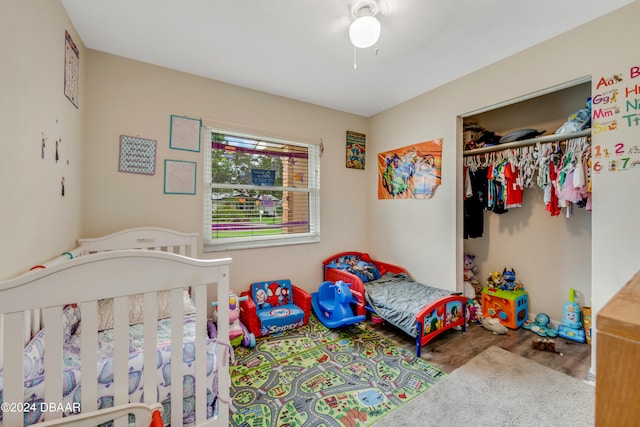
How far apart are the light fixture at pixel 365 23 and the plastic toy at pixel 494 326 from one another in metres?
2.68

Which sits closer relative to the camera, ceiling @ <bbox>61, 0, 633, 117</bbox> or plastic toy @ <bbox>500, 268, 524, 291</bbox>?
ceiling @ <bbox>61, 0, 633, 117</bbox>

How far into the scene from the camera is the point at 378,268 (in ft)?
10.9

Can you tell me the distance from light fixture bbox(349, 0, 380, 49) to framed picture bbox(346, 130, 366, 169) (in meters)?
1.77

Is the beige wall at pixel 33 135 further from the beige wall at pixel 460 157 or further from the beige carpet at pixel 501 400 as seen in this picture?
the beige wall at pixel 460 157

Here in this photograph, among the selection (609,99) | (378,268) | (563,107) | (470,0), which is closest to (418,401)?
(378,268)

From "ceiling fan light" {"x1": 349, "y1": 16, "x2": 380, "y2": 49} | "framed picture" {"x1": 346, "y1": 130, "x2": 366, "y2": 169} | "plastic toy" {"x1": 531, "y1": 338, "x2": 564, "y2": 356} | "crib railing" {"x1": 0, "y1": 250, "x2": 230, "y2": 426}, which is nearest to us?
"crib railing" {"x1": 0, "y1": 250, "x2": 230, "y2": 426}

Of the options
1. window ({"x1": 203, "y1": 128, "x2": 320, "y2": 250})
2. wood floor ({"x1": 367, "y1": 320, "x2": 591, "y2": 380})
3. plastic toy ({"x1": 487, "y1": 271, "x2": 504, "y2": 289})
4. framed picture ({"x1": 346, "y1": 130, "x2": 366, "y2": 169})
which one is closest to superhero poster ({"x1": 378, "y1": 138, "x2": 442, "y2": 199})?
framed picture ({"x1": 346, "y1": 130, "x2": 366, "y2": 169})

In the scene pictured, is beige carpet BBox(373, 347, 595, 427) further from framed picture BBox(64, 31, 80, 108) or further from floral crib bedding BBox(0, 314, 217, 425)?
framed picture BBox(64, 31, 80, 108)

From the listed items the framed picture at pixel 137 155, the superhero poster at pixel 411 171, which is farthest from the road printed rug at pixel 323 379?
the framed picture at pixel 137 155

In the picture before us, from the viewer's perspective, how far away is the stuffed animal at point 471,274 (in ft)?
9.37

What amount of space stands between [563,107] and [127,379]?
12.3 ft

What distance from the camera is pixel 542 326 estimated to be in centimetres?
240

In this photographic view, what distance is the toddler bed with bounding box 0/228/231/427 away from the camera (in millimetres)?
786

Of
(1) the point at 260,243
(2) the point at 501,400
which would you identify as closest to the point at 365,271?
(1) the point at 260,243
